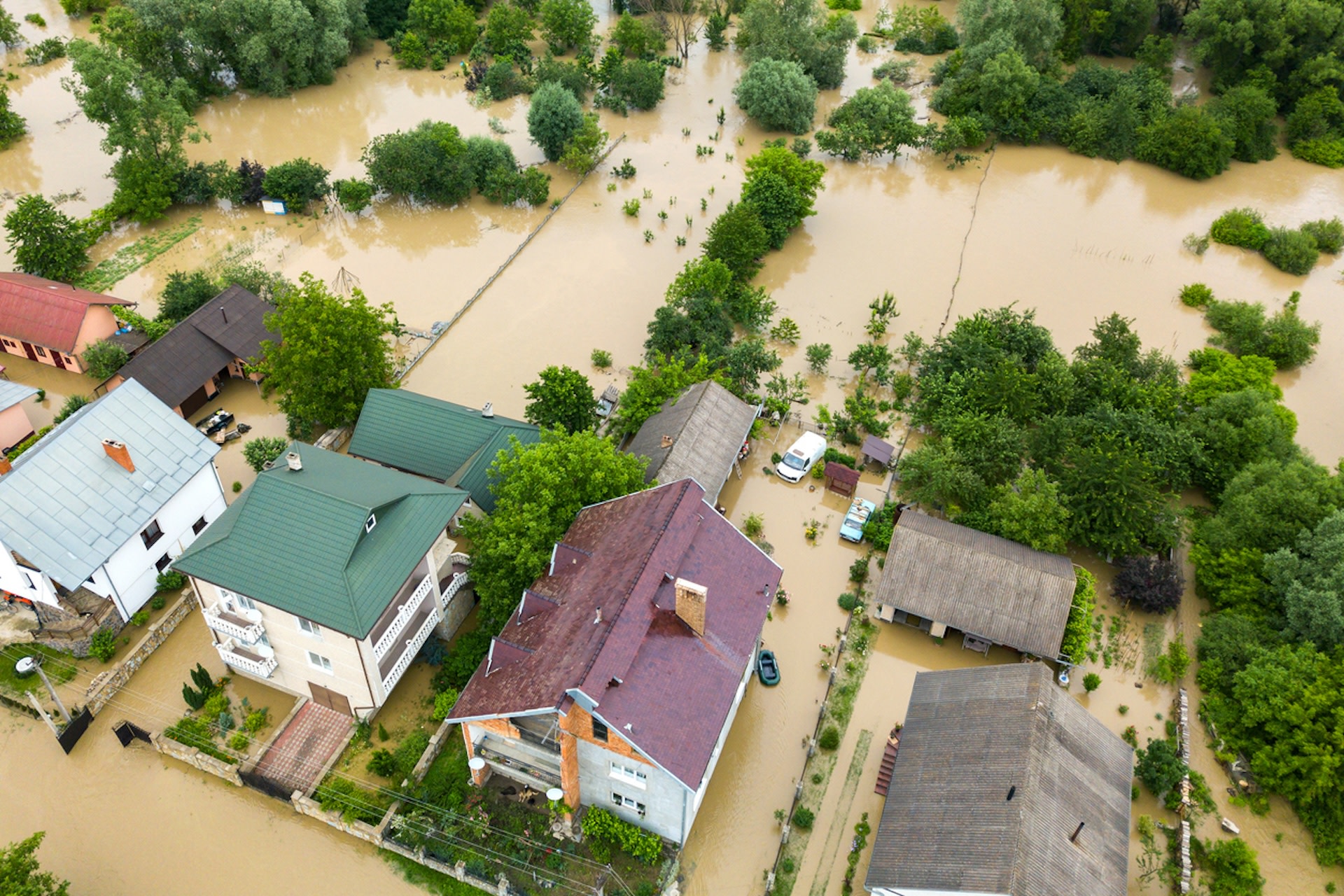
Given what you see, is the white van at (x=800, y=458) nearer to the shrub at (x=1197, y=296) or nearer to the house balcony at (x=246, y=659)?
the house balcony at (x=246, y=659)

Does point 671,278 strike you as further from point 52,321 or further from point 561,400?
point 52,321

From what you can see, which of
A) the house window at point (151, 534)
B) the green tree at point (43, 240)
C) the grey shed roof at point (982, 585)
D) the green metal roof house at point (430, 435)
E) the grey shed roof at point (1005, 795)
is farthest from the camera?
the green tree at point (43, 240)

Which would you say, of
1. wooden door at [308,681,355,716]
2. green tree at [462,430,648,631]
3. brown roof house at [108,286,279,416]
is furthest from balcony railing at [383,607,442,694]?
brown roof house at [108,286,279,416]

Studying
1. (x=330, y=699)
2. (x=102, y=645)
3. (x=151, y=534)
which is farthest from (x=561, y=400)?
(x=102, y=645)

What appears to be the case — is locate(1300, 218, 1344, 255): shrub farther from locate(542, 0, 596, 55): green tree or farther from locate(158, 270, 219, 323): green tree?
locate(158, 270, 219, 323): green tree

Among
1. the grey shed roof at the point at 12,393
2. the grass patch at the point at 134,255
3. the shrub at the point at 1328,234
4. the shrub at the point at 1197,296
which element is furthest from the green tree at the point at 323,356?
the shrub at the point at 1328,234

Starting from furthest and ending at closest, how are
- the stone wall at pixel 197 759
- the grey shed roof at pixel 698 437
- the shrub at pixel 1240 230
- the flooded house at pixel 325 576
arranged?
1. the shrub at pixel 1240 230
2. the grey shed roof at pixel 698 437
3. the stone wall at pixel 197 759
4. the flooded house at pixel 325 576

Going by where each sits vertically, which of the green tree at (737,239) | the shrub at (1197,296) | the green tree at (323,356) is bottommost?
the green tree at (323,356)

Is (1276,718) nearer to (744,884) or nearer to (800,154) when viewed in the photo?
(744,884)
